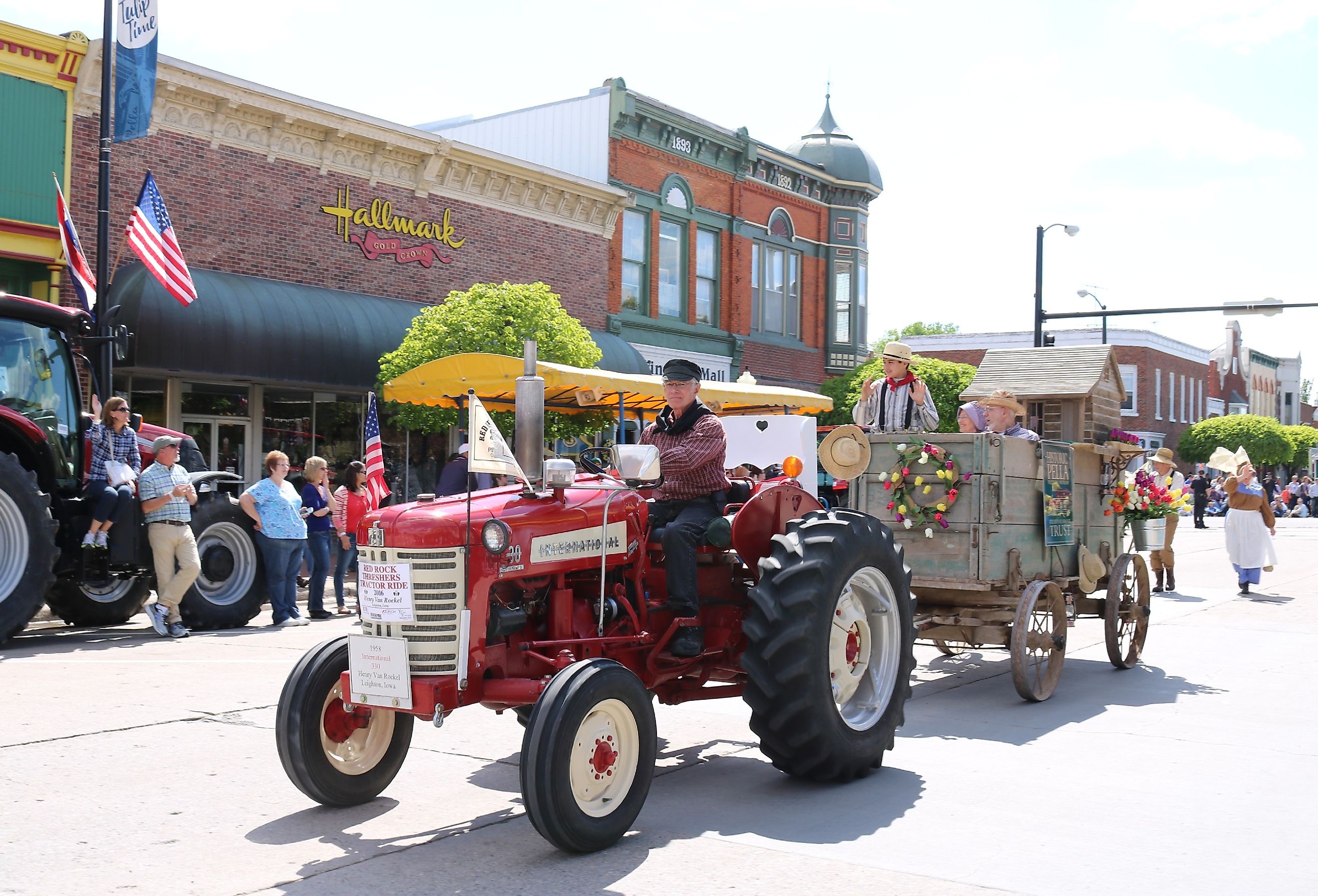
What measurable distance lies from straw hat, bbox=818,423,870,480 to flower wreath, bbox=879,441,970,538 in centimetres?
24

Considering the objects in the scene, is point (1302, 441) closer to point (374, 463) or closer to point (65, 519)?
point (374, 463)

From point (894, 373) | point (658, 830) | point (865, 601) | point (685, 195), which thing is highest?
point (685, 195)

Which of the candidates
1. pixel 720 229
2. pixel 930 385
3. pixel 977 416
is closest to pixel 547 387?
pixel 977 416

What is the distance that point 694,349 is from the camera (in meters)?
28.2

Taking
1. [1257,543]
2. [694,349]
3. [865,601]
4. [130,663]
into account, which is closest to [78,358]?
[130,663]

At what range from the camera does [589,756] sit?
4969 mm

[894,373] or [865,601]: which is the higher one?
[894,373]

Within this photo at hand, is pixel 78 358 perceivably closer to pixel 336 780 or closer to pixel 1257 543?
pixel 336 780

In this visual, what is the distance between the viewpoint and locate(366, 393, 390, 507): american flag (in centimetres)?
1425

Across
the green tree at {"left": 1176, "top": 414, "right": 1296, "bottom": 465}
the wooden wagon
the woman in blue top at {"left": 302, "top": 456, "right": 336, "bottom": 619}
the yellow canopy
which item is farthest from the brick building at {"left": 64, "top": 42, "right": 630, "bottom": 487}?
the green tree at {"left": 1176, "top": 414, "right": 1296, "bottom": 465}

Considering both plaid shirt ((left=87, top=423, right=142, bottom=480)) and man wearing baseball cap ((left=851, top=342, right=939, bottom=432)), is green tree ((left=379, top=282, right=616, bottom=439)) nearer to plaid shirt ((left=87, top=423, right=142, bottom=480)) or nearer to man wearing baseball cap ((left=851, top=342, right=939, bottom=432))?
plaid shirt ((left=87, top=423, right=142, bottom=480))

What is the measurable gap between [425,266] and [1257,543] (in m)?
13.6

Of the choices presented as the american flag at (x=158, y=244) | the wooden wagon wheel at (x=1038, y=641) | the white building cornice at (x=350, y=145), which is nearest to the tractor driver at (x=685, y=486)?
the wooden wagon wheel at (x=1038, y=641)

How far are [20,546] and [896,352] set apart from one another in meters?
7.11
